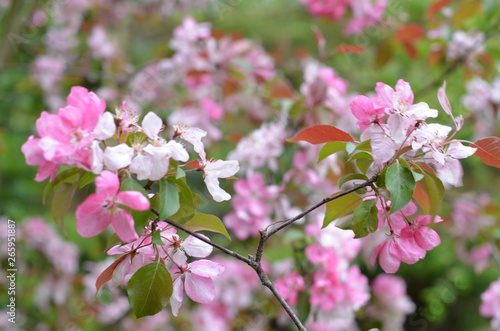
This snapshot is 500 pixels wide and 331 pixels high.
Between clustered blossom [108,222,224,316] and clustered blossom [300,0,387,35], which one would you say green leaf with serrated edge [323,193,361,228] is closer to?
clustered blossom [108,222,224,316]

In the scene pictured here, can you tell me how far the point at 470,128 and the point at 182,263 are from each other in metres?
1.73

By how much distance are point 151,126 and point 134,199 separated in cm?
→ 11

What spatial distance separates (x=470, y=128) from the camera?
2.03 meters

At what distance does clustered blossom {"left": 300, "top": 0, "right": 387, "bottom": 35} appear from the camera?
5.54 ft

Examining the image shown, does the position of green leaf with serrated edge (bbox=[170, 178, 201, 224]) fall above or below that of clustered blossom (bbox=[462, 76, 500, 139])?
above

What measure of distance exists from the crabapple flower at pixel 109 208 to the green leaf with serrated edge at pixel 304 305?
1.96 ft

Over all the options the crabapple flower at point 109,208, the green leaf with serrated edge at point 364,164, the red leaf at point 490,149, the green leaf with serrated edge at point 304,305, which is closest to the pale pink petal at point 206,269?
the crabapple flower at point 109,208

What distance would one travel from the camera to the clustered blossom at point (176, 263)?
61 cm

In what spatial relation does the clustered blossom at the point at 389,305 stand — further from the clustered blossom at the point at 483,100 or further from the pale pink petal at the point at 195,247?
the pale pink petal at the point at 195,247

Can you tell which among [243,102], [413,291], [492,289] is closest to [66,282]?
[243,102]

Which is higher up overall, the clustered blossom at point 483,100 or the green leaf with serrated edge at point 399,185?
the green leaf with serrated edge at point 399,185

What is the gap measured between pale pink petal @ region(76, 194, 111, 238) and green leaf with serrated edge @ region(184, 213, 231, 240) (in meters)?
0.12

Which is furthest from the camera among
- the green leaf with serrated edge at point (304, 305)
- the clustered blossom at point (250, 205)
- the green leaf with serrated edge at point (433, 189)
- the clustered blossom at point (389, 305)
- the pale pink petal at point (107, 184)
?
the clustered blossom at point (389, 305)

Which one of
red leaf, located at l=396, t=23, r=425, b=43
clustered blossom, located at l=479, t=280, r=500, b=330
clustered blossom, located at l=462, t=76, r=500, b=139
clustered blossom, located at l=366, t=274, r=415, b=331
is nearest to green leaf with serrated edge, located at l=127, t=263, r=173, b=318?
clustered blossom, located at l=479, t=280, r=500, b=330
